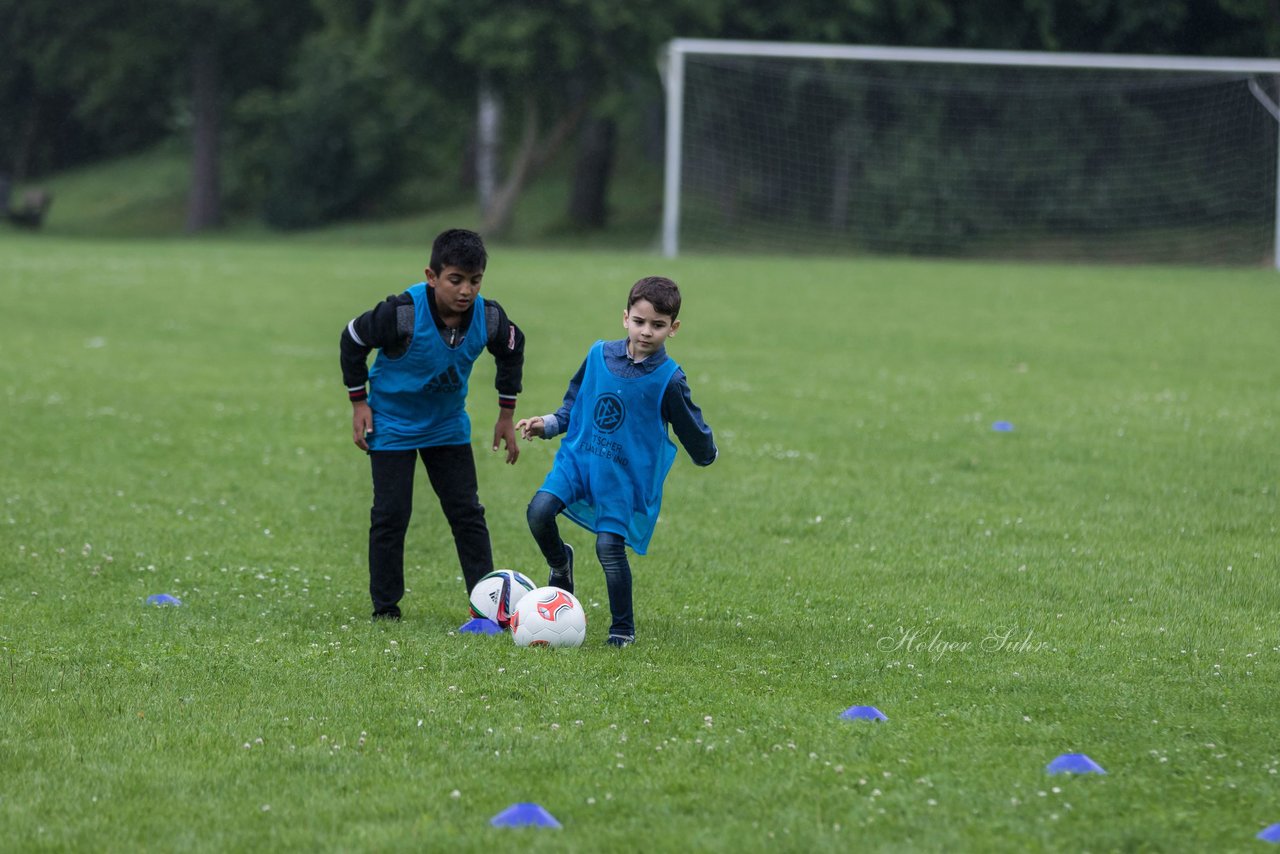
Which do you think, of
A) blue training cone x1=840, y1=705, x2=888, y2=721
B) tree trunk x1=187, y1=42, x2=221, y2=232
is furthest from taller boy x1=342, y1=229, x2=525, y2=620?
tree trunk x1=187, y1=42, x2=221, y2=232

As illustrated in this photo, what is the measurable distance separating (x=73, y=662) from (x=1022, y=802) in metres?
3.73

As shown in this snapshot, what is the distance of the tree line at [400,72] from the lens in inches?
1575

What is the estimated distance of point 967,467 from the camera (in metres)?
11.2

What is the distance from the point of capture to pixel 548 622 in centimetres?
650

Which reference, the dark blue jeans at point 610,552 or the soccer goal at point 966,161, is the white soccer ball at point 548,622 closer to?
the dark blue jeans at point 610,552

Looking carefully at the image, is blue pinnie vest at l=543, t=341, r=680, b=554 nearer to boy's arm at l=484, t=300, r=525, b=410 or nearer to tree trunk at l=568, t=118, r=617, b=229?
boy's arm at l=484, t=300, r=525, b=410

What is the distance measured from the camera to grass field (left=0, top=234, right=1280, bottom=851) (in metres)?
4.67

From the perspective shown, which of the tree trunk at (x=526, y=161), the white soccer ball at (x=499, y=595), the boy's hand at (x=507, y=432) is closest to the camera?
the white soccer ball at (x=499, y=595)

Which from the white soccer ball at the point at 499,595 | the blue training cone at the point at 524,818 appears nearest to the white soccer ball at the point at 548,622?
the white soccer ball at the point at 499,595

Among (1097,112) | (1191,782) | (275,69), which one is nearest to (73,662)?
(1191,782)

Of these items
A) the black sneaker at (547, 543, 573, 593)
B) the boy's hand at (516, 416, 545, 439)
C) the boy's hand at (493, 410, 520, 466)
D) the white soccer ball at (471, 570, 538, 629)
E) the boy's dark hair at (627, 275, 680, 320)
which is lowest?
the white soccer ball at (471, 570, 538, 629)

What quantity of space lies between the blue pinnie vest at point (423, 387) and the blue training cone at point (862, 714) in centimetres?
227

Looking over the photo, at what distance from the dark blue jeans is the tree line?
33872 millimetres

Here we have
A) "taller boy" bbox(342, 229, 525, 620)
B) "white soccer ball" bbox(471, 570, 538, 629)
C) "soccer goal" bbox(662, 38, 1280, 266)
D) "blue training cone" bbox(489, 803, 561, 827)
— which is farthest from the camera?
"soccer goal" bbox(662, 38, 1280, 266)
